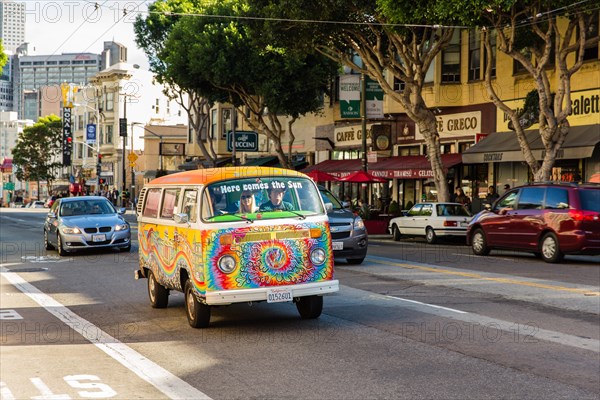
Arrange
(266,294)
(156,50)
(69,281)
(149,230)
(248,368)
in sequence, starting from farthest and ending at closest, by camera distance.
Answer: (156,50), (69,281), (149,230), (266,294), (248,368)

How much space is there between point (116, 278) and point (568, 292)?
28.3ft

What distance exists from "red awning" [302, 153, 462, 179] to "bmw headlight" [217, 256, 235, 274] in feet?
91.5

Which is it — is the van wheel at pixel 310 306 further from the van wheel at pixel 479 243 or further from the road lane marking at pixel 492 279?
the van wheel at pixel 479 243

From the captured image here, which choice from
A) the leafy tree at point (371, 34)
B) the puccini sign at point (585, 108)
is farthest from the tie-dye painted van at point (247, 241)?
the puccini sign at point (585, 108)

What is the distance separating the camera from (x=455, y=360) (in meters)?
8.76

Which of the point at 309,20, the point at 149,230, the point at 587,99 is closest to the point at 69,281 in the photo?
the point at 149,230

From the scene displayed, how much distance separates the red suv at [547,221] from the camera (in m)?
20.2

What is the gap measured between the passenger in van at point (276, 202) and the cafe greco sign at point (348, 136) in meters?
35.0

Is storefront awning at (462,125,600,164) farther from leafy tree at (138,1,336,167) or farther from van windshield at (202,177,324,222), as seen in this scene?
van windshield at (202,177,324,222)

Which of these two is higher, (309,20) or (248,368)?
(309,20)

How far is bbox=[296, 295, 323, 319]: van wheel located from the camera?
444 inches

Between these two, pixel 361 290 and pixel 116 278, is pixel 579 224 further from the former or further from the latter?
pixel 116 278

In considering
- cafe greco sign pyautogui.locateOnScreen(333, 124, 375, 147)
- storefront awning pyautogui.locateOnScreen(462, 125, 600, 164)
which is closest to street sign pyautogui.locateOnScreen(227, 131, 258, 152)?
cafe greco sign pyautogui.locateOnScreen(333, 124, 375, 147)

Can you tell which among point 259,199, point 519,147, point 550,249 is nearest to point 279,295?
point 259,199
